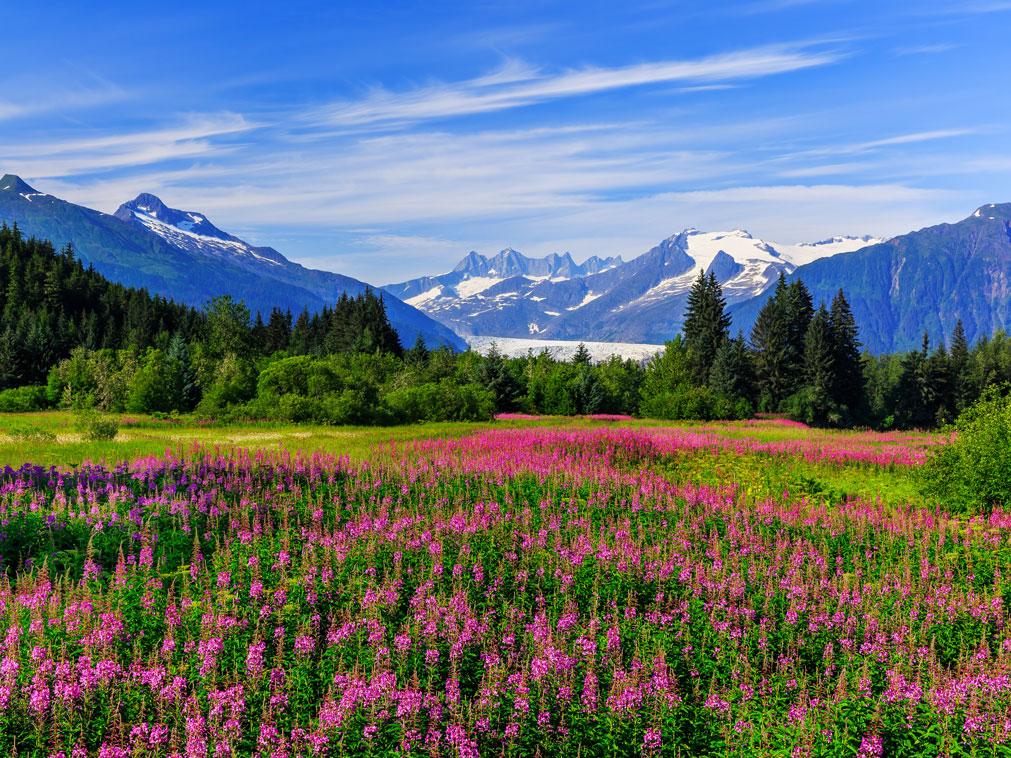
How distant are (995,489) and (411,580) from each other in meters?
12.9

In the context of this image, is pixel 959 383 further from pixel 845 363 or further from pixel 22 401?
pixel 22 401

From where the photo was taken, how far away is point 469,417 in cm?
4444

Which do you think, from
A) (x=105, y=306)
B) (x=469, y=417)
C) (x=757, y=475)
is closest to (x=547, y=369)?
(x=469, y=417)

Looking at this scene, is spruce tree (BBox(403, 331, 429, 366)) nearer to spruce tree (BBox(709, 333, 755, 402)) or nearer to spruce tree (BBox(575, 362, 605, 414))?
spruce tree (BBox(575, 362, 605, 414))

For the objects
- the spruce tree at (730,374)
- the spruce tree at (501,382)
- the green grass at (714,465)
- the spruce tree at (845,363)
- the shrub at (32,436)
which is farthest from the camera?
the spruce tree at (845,363)

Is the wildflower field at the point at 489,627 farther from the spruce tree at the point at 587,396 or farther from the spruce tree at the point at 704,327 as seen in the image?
the spruce tree at the point at 704,327

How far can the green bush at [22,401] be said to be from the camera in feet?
188

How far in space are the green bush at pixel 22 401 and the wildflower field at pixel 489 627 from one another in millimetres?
55530

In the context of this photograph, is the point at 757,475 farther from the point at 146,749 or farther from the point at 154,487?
the point at 146,749

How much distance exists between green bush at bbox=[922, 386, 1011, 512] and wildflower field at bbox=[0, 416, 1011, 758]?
1545mm

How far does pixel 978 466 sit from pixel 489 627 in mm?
12678

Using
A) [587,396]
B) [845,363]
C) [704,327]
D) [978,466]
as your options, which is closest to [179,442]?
[978,466]

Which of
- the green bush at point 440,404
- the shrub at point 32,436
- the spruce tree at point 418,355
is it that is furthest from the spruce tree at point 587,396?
the shrub at point 32,436

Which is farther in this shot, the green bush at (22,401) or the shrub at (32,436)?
the green bush at (22,401)
